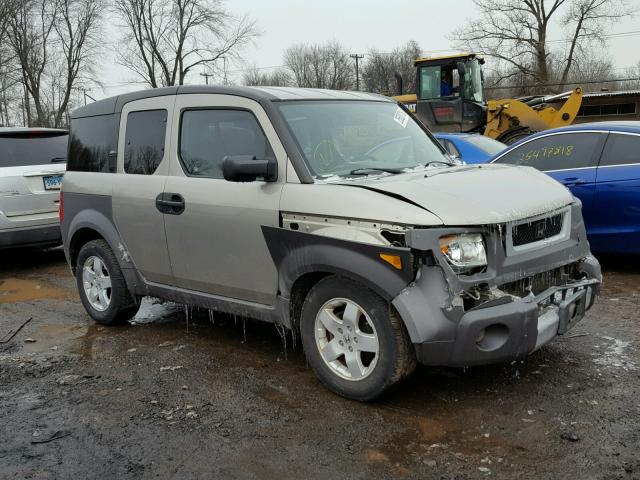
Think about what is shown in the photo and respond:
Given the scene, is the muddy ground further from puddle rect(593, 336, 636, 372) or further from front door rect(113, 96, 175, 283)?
front door rect(113, 96, 175, 283)

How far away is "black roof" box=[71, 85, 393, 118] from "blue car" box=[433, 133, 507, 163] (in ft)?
15.5

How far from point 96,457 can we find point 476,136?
8.53 metres

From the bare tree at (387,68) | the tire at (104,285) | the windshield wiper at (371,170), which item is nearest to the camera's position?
the windshield wiper at (371,170)

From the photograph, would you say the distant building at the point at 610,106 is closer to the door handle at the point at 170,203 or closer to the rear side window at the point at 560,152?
the rear side window at the point at 560,152

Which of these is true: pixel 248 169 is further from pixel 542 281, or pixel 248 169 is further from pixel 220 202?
pixel 542 281

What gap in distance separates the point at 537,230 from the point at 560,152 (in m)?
3.60

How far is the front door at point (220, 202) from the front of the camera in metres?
4.20

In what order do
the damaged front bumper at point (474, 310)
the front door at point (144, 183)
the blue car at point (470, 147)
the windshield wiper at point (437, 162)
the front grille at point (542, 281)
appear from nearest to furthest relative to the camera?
the damaged front bumper at point (474, 310), the front grille at point (542, 281), the windshield wiper at point (437, 162), the front door at point (144, 183), the blue car at point (470, 147)

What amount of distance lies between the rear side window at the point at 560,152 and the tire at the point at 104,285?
168 inches

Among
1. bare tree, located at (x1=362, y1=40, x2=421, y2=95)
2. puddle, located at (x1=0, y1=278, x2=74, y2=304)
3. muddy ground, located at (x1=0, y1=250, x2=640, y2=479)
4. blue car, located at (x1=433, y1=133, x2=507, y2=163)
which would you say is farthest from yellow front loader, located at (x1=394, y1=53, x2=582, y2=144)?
bare tree, located at (x1=362, y1=40, x2=421, y2=95)

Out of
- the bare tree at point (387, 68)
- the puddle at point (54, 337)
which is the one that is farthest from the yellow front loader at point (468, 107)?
the bare tree at point (387, 68)

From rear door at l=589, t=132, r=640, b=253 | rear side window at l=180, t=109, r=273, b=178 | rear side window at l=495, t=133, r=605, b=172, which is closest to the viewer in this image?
rear side window at l=180, t=109, r=273, b=178

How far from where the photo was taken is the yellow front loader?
1662 centimetres

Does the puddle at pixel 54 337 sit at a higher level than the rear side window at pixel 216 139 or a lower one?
lower
